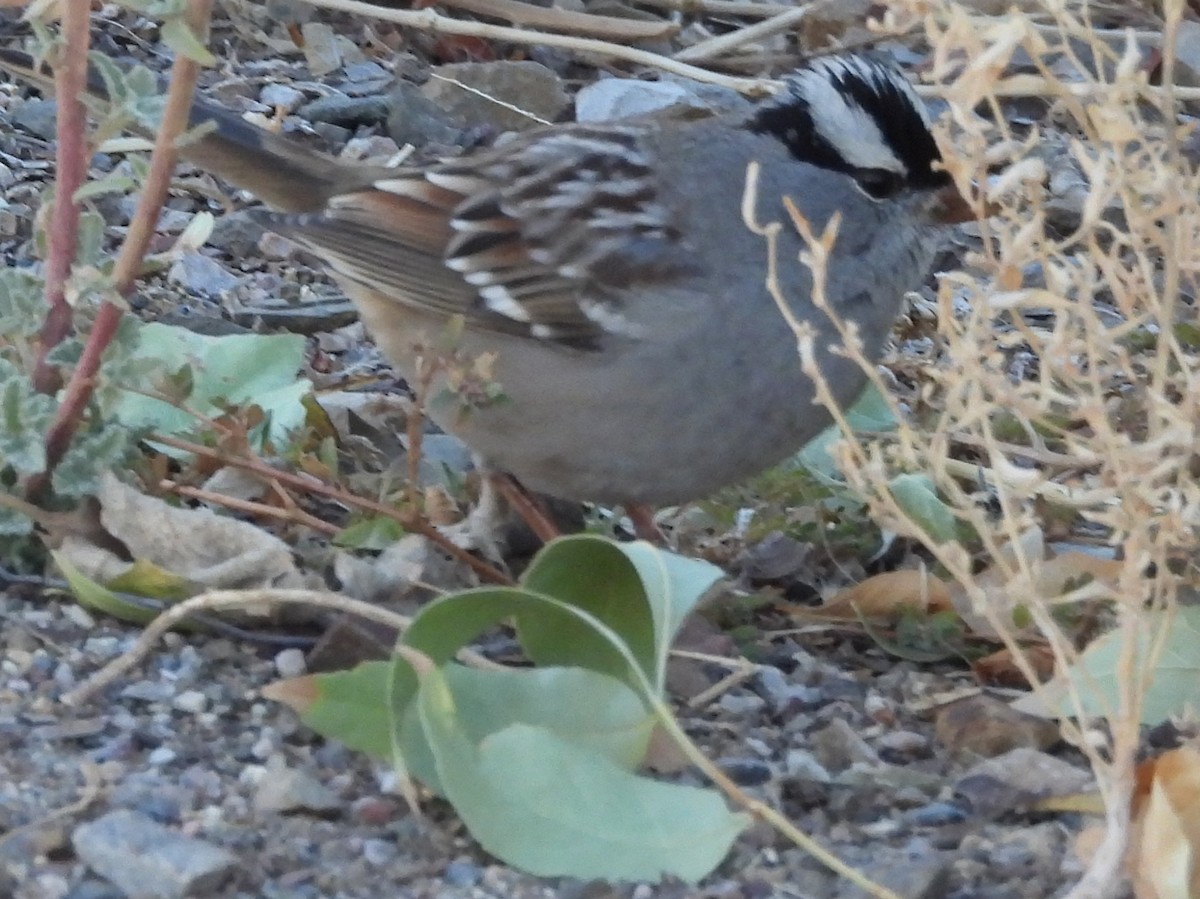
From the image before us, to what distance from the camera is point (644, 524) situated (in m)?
2.43

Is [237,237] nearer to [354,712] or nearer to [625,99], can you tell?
[625,99]

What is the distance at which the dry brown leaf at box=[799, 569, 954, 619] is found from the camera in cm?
215

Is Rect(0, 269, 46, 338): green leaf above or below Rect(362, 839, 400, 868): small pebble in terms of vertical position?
above

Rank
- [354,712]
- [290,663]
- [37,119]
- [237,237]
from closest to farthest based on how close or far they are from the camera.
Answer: [354,712] → [290,663] → [237,237] → [37,119]

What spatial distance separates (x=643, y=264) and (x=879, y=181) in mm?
345

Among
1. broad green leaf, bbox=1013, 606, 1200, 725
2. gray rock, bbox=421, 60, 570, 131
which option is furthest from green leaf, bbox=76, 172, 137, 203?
gray rock, bbox=421, 60, 570, 131

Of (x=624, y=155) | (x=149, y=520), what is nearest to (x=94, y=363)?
(x=149, y=520)

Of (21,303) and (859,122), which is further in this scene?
(859,122)

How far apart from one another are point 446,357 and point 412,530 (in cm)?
19

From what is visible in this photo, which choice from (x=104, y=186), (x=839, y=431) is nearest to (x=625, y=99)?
(x=839, y=431)

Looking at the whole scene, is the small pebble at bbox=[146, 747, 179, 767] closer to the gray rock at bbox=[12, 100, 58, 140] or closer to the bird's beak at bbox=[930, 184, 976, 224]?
the bird's beak at bbox=[930, 184, 976, 224]

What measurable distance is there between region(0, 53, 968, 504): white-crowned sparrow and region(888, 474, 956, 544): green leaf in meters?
0.13

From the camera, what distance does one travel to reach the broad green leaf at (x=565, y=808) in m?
1.45

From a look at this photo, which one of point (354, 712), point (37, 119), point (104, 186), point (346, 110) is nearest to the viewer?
point (354, 712)
